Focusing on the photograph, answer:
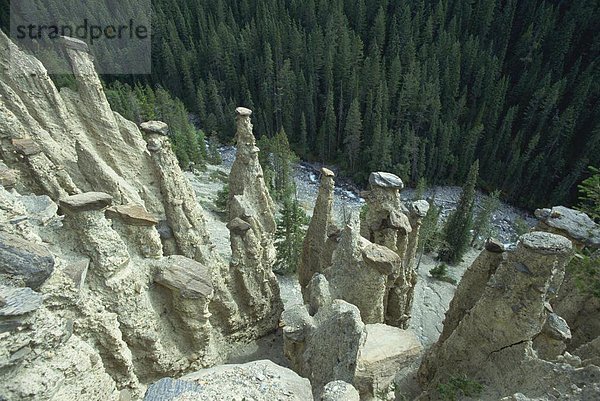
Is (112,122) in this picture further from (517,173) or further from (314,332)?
(517,173)

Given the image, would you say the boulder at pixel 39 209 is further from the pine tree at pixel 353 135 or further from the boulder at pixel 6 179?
the pine tree at pixel 353 135

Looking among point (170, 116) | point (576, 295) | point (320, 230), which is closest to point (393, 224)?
point (320, 230)

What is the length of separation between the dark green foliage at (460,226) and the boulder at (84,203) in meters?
28.0

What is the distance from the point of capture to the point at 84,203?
8.06 m

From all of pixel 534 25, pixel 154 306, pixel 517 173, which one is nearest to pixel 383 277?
pixel 154 306

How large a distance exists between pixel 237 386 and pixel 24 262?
4443 millimetres

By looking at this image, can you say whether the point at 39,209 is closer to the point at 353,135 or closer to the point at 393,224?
the point at 393,224

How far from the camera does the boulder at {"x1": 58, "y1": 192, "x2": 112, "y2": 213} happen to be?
7.98 meters

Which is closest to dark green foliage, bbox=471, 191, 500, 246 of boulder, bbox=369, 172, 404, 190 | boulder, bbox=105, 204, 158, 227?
boulder, bbox=369, 172, 404, 190

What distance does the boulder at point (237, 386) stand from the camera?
244 inches

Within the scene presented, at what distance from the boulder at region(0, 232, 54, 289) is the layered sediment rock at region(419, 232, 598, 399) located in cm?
1001

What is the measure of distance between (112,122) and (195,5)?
2784 inches

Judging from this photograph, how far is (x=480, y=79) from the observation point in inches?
2211

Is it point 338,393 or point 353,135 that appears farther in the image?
point 353,135
